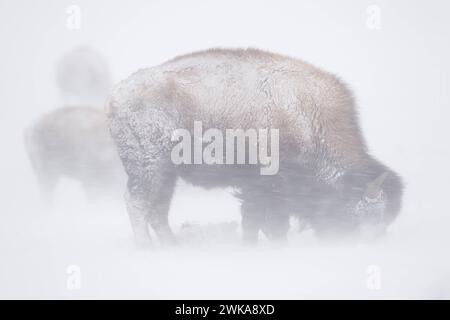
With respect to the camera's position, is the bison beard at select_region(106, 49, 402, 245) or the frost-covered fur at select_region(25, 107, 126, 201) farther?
the frost-covered fur at select_region(25, 107, 126, 201)

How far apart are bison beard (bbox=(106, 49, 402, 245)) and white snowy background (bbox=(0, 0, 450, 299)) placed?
410 millimetres

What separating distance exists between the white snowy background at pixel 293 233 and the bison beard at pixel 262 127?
41 cm

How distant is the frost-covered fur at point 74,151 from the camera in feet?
35.9

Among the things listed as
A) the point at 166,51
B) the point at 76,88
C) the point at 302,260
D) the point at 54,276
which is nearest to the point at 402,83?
the point at 76,88

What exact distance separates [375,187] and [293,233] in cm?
157

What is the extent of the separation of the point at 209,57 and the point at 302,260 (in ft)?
9.24

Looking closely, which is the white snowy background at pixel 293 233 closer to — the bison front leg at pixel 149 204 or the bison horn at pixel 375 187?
the bison front leg at pixel 149 204

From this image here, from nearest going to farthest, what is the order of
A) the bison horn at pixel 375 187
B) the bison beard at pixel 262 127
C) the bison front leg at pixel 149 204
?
the bison horn at pixel 375 187 → the bison beard at pixel 262 127 → the bison front leg at pixel 149 204

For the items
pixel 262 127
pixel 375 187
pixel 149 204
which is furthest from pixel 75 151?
pixel 375 187

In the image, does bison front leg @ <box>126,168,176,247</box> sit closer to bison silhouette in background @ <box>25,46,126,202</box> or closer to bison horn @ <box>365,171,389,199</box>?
bison horn @ <box>365,171,389,199</box>

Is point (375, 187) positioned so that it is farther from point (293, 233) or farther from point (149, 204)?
point (149, 204)

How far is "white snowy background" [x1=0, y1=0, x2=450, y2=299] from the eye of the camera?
5.58 meters

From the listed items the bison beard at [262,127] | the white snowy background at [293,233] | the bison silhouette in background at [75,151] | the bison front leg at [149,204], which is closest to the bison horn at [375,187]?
the bison beard at [262,127]

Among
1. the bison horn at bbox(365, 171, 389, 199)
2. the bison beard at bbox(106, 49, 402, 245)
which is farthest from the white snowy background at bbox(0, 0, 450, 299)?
the bison horn at bbox(365, 171, 389, 199)
